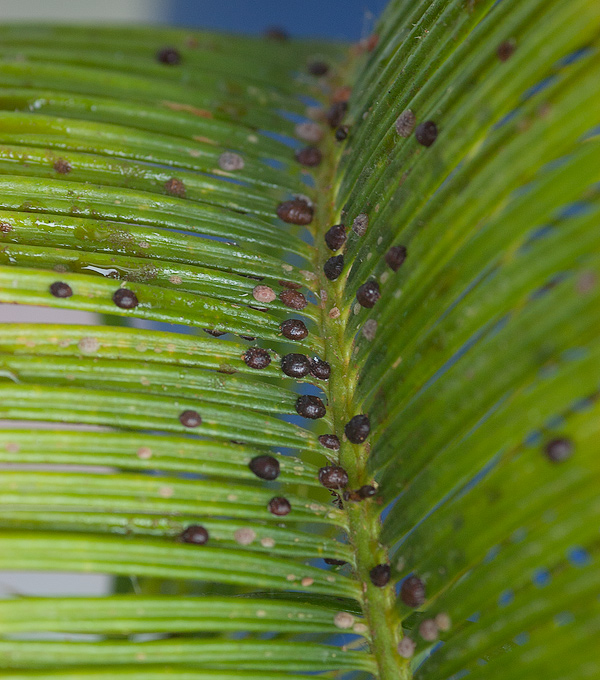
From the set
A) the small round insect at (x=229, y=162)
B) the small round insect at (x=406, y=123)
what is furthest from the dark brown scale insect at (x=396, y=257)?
the small round insect at (x=229, y=162)

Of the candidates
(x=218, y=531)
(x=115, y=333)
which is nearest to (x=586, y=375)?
(x=218, y=531)

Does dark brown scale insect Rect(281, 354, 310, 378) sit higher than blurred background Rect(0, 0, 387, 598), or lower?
lower

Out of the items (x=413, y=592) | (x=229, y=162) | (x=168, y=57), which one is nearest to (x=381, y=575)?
(x=413, y=592)

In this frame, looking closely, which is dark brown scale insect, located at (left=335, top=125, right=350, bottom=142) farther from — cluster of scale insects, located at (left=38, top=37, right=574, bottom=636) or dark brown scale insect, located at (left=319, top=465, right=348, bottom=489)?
dark brown scale insect, located at (left=319, top=465, right=348, bottom=489)

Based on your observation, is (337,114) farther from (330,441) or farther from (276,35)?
(330,441)

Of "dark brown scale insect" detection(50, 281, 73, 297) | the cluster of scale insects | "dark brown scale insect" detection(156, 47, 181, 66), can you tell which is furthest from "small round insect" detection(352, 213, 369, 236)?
"dark brown scale insect" detection(156, 47, 181, 66)

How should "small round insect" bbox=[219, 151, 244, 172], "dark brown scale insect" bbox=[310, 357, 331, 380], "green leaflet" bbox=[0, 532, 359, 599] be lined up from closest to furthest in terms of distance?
"green leaflet" bbox=[0, 532, 359, 599] → "dark brown scale insect" bbox=[310, 357, 331, 380] → "small round insect" bbox=[219, 151, 244, 172]

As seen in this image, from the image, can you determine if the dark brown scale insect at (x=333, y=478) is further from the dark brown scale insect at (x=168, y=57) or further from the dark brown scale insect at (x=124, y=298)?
the dark brown scale insect at (x=168, y=57)

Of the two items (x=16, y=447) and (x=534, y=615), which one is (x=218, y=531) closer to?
(x=16, y=447)
